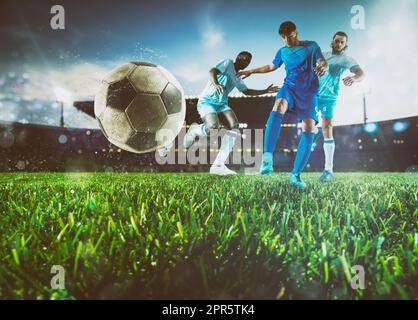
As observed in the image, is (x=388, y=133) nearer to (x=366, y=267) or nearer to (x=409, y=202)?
(x=409, y=202)

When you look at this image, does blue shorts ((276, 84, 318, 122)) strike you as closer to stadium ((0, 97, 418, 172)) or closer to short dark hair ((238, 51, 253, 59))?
short dark hair ((238, 51, 253, 59))

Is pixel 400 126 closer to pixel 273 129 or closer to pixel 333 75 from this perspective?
pixel 333 75

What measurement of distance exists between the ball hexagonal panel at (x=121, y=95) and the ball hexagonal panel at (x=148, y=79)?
0.25 ft

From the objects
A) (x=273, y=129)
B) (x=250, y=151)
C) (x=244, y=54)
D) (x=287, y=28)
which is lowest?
(x=273, y=129)

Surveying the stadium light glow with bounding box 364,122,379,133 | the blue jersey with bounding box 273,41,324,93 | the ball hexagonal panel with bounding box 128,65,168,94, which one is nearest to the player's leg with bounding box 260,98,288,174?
the blue jersey with bounding box 273,41,324,93

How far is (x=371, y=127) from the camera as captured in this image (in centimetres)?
2456

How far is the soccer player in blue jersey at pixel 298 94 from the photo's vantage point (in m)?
3.54

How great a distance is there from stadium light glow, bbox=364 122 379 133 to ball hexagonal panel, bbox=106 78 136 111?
2518cm

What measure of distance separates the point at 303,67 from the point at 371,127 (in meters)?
24.4

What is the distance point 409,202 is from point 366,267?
4.75 ft

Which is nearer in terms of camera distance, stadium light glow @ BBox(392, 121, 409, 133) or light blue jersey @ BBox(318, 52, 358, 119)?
light blue jersey @ BBox(318, 52, 358, 119)

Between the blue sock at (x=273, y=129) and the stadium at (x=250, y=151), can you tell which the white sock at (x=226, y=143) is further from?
the stadium at (x=250, y=151)

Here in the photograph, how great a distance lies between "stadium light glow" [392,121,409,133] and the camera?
21.3 m

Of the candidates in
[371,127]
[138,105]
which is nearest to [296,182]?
[138,105]
